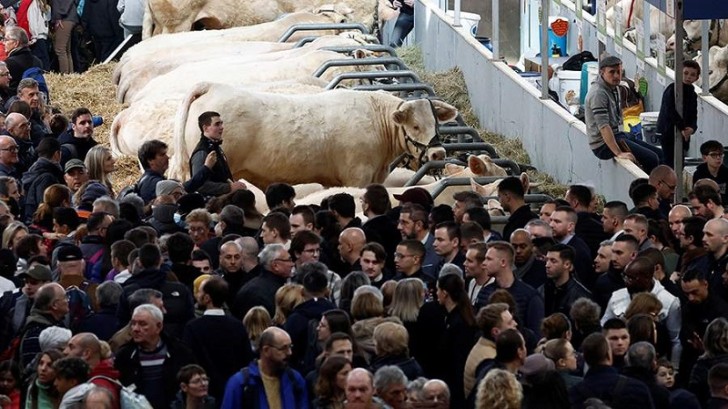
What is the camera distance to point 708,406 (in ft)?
36.1

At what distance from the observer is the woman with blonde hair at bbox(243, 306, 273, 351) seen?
479 inches

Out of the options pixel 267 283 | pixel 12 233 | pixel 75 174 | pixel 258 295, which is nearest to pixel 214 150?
pixel 75 174

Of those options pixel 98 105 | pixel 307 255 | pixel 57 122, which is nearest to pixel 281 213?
pixel 307 255

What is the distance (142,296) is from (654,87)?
36.0 ft

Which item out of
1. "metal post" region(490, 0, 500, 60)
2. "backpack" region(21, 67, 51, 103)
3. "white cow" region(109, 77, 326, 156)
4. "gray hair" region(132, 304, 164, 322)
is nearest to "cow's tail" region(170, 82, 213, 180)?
"white cow" region(109, 77, 326, 156)

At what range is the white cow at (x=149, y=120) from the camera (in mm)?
21297

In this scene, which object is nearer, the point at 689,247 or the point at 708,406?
the point at 708,406

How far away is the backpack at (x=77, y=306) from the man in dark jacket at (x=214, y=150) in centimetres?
447

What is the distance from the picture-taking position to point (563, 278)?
13.2 meters

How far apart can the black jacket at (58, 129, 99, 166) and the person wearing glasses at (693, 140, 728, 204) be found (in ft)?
18.5

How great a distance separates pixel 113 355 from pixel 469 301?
7.12ft

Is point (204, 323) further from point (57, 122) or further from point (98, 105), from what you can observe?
point (98, 105)

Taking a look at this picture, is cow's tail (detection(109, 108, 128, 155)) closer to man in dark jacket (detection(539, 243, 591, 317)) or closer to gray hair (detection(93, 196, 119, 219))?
gray hair (detection(93, 196, 119, 219))

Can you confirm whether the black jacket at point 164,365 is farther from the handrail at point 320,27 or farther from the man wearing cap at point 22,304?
the handrail at point 320,27
